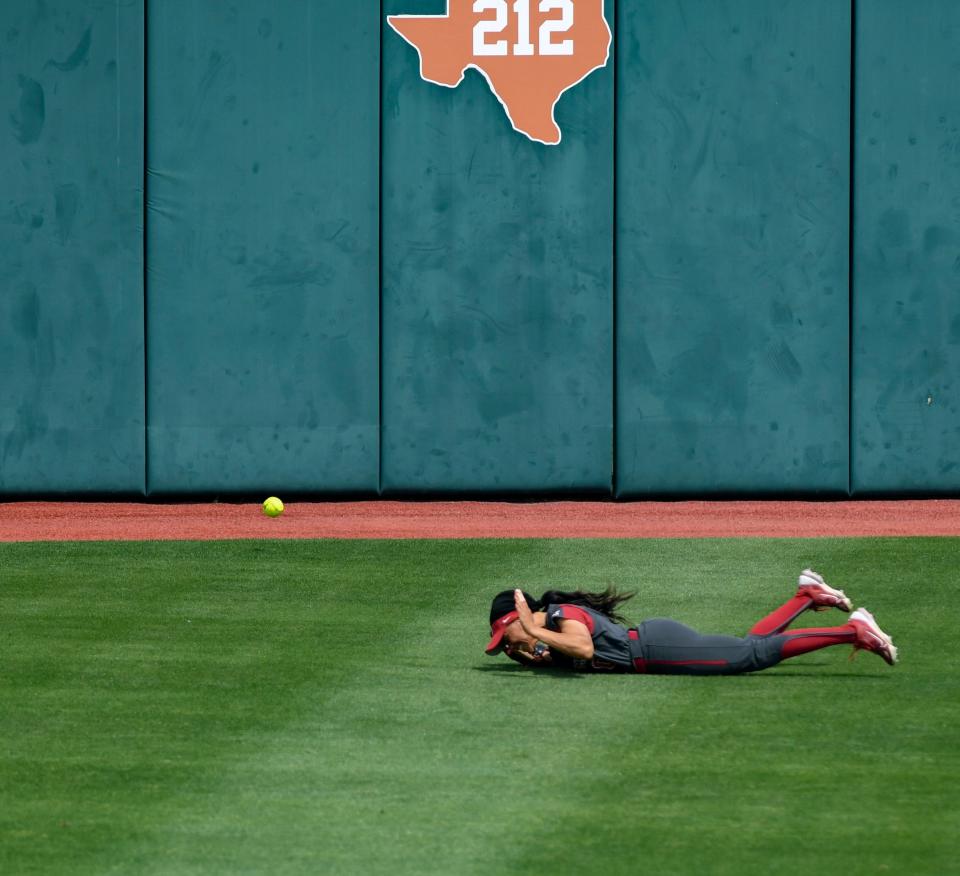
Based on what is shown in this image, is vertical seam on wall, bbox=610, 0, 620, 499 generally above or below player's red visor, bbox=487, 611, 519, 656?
above

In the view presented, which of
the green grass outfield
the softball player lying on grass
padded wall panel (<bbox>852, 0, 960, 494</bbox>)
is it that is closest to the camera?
the green grass outfield

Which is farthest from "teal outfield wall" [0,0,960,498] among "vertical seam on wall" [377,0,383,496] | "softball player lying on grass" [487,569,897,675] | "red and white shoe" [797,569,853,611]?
"softball player lying on grass" [487,569,897,675]

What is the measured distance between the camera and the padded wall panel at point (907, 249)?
16.0 metres

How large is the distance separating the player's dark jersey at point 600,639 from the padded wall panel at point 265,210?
8.23 metres

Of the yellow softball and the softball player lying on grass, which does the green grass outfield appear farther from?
the yellow softball

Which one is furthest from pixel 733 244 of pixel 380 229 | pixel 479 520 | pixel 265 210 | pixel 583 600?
pixel 583 600

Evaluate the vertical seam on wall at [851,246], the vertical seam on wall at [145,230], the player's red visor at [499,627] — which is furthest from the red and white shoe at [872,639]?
the vertical seam on wall at [145,230]

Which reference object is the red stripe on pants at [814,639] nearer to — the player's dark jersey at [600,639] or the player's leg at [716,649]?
the player's leg at [716,649]

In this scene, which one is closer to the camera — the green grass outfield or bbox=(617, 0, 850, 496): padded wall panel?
the green grass outfield

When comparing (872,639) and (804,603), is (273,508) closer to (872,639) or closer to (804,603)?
(804,603)

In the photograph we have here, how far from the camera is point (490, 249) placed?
16.2 m

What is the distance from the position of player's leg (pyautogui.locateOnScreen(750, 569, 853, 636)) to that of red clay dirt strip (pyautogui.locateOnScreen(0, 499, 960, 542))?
5257 mm

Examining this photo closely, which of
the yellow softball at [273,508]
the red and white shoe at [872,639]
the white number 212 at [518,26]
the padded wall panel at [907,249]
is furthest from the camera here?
the white number 212 at [518,26]

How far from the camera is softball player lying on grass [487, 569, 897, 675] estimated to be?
798 cm
